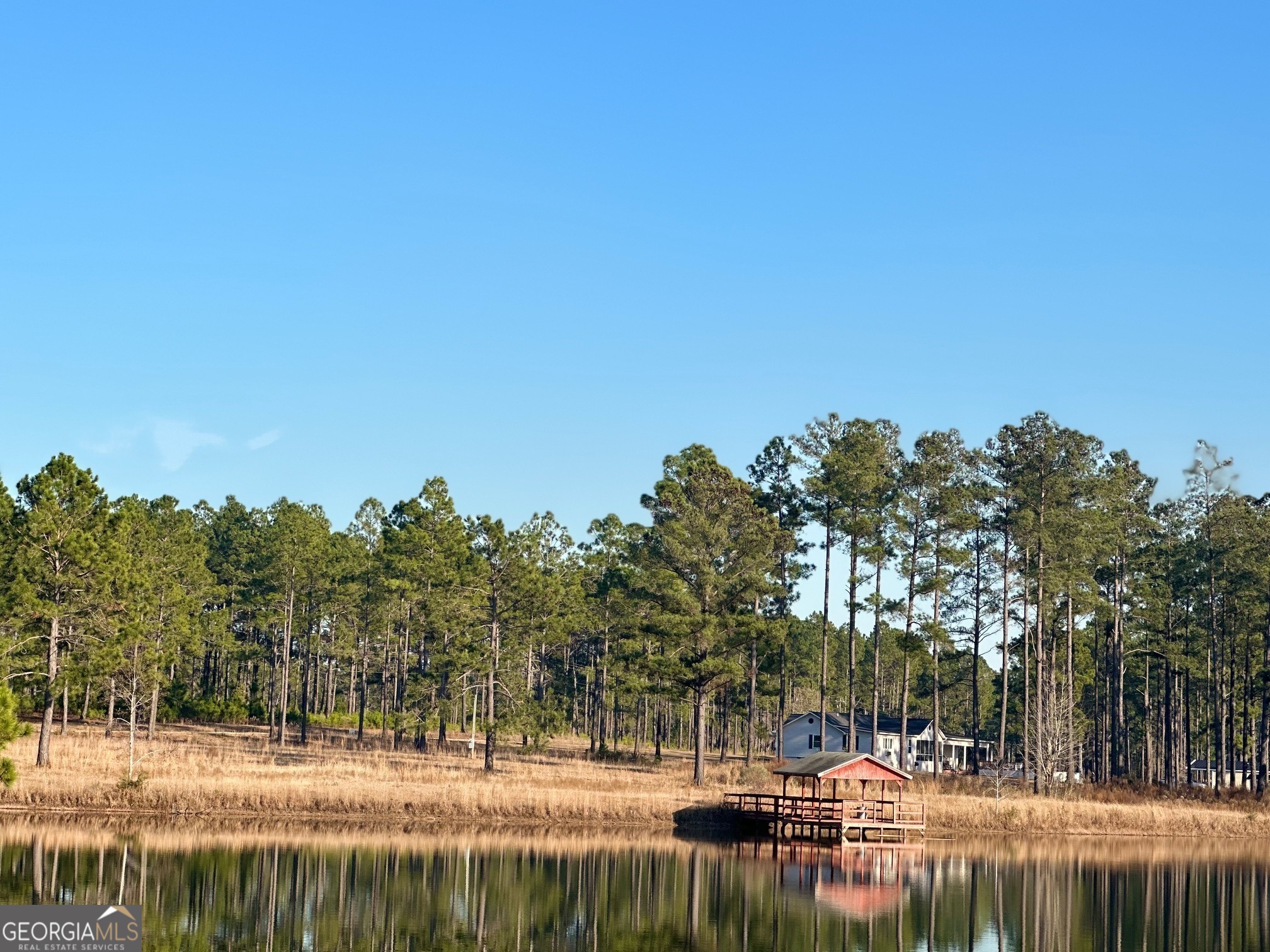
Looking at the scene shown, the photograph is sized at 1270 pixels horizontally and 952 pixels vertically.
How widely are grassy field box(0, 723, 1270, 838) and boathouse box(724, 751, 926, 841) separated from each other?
2535 mm

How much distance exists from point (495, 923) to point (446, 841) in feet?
48.4

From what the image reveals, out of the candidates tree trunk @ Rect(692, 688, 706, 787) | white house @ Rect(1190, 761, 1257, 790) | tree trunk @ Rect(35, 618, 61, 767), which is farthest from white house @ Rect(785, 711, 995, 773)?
tree trunk @ Rect(35, 618, 61, 767)

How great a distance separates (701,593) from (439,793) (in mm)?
19650

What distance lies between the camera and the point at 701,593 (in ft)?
218

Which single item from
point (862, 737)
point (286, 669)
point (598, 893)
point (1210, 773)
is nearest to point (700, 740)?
point (598, 893)

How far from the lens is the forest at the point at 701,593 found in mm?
59281

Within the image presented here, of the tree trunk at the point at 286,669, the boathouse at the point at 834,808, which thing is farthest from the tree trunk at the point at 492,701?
the tree trunk at the point at 286,669

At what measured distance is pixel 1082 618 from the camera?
3391 inches

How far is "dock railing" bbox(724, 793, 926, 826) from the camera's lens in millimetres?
54062

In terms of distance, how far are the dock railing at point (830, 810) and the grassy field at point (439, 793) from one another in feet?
6.80

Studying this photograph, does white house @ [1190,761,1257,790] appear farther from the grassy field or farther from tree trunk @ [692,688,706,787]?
tree trunk @ [692,688,706,787]

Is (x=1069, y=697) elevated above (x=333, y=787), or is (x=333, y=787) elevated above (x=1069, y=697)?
(x=1069, y=697)

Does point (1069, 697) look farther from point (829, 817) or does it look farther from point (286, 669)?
point (286, 669)

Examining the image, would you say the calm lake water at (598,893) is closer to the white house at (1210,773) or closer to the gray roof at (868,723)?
the gray roof at (868,723)
